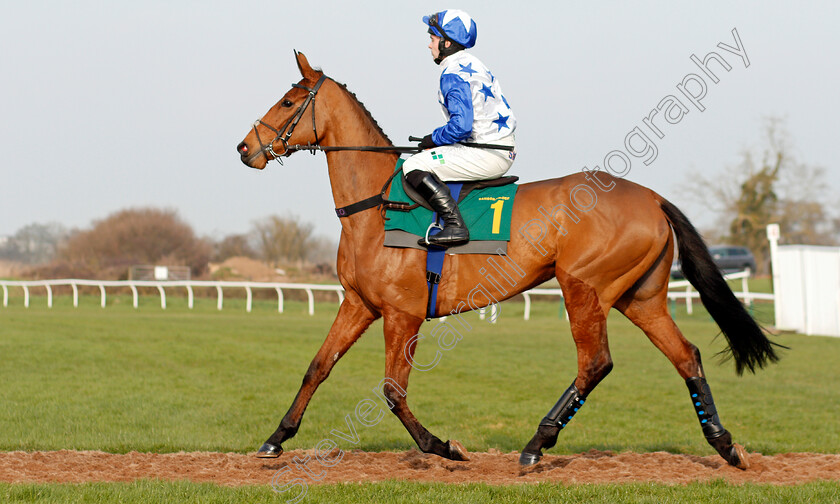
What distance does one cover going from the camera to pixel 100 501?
3760 mm

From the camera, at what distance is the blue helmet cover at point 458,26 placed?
4.63m

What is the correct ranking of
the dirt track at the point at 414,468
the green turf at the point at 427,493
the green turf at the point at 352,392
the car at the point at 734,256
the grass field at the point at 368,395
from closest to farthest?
the green turf at the point at 427,493
the grass field at the point at 368,395
the dirt track at the point at 414,468
the green turf at the point at 352,392
the car at the point at 734,256

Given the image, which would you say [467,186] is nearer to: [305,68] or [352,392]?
[305,68]

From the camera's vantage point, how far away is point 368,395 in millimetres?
8664

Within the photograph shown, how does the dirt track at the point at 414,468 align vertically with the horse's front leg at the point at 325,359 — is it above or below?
below

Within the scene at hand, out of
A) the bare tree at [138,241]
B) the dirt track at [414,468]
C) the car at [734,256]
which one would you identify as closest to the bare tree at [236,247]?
the bare tree at [138,241]

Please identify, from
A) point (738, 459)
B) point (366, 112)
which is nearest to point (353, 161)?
point (366, 112)

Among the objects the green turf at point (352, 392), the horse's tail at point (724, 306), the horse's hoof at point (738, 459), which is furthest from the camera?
the green turf at point (352, 392)

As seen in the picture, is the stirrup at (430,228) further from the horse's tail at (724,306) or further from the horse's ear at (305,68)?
the horse's tail at (724,306)

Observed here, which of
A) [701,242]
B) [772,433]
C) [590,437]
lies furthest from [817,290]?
[701,242]

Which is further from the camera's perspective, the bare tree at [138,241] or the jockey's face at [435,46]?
the bare tree at [138,241]

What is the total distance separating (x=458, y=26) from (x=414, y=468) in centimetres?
255

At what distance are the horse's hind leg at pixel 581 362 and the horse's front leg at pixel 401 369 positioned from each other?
563 millimetres

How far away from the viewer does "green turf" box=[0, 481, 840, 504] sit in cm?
381
